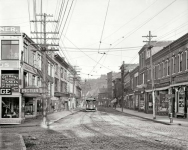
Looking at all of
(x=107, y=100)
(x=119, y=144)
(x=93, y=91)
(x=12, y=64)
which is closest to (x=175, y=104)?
(x=12, y=64)

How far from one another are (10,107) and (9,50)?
5287 mm

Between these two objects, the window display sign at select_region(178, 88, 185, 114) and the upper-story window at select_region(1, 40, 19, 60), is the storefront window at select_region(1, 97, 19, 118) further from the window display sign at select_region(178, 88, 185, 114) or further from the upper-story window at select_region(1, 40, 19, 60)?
the window display sign at select_region(178, 88, 185, 114)

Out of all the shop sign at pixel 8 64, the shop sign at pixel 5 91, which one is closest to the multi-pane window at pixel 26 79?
the shop sign at pixel 8 64

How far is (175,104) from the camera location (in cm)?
3253

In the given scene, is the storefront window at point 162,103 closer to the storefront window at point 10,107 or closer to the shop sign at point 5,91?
the storefront window at point 10,107

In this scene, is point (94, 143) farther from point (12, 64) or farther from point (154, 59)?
point (154, 59)

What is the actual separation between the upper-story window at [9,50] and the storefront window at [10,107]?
12.6ft

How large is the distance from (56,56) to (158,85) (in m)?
18.5

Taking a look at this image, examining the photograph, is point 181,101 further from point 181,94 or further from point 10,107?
point 10,107

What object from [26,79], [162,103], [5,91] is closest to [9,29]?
[26,79]

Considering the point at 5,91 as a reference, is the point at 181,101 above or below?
below

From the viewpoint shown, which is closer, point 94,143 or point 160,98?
point 94,143

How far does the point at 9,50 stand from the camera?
25719 mm

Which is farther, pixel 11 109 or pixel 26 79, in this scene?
pixel 26 79
